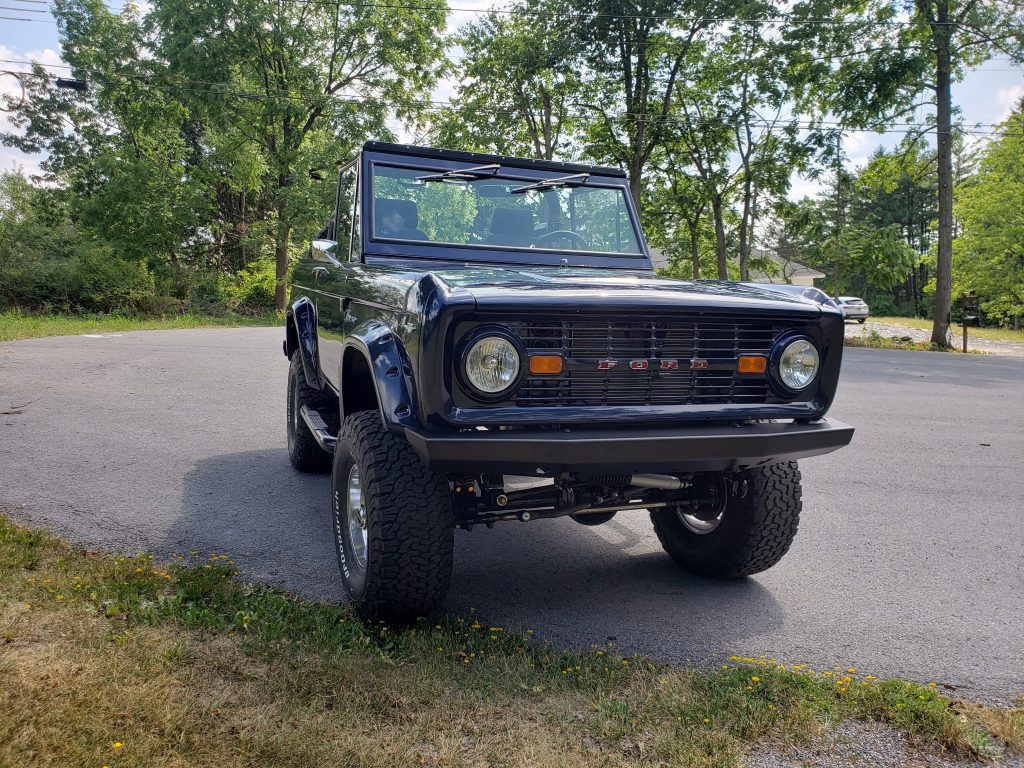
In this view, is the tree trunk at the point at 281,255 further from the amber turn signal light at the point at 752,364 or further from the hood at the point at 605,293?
the amber turn signal light at the point at 752,364

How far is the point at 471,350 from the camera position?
2.94 meters

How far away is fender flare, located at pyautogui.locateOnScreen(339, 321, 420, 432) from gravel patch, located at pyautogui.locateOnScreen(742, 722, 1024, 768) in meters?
1.57

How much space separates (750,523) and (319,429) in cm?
246

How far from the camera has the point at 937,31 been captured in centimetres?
1962

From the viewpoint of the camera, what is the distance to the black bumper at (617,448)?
2854 millimetres

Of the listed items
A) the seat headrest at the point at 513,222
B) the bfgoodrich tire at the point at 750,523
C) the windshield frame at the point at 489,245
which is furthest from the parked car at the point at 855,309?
the bfgoodrich tire at the point at 750,523

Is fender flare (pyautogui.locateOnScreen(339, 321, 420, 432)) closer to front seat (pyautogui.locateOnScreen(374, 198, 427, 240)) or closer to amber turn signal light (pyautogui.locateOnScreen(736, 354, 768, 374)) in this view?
front seat (pyautogui.locateOnScreen(374, 198, 427, 240))

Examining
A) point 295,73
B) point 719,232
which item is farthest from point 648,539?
point 295,73

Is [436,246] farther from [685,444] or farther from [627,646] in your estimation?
[627,646]

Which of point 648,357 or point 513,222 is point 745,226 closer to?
point 513,222

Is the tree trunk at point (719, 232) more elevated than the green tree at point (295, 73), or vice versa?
the green tree at point (295, 73)

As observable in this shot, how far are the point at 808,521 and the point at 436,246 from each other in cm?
284

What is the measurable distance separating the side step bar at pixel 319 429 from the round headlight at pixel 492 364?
4.44 feet

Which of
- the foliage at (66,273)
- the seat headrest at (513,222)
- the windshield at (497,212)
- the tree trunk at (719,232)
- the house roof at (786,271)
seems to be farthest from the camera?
the house roof at (786,271)
